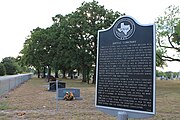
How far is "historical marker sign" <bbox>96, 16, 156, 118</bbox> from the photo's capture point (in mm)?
5102

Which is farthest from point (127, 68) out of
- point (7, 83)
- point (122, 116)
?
point (7, 83)

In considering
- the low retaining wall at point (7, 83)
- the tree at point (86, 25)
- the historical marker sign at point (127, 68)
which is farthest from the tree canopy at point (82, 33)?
the historical marker sign at point (127, 68)

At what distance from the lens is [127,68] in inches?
212

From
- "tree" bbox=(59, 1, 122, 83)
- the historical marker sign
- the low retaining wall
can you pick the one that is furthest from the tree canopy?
the historical marker sign

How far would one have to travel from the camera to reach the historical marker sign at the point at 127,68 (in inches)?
201

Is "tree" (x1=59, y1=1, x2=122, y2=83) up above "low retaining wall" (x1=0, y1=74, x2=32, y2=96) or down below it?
above

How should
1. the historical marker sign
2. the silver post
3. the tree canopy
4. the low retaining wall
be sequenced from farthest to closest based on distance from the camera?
the tree canopy → the low retaining wall → the silver post → the historical marker sign

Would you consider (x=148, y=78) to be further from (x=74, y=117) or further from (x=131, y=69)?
(x=74, y=117)

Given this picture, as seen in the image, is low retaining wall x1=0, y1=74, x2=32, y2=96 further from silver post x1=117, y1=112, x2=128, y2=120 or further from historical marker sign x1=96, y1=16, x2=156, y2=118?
silver post x1=117, y1=112, x2=128, y2=120

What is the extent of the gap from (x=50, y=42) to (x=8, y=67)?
35538 millimetres

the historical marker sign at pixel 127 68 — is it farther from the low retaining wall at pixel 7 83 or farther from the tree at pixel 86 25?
the tree at pixel 86 25

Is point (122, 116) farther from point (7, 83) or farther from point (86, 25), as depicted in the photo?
point (86, 25)

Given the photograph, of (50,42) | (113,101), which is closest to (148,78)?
(113,101)

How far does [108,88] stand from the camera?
564cm
